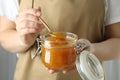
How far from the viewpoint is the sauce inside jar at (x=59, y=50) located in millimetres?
700

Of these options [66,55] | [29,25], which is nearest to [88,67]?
[66,55]

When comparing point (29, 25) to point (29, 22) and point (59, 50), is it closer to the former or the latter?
point (29, 22)

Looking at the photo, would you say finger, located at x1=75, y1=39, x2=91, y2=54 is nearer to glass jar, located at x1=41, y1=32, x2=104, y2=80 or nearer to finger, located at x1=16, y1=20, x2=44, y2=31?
glass jar, located at x1=41, y1=32, x2=104, y2=80

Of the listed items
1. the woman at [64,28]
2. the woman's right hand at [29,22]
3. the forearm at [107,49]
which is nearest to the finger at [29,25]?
the woman's right hand at [29,22]

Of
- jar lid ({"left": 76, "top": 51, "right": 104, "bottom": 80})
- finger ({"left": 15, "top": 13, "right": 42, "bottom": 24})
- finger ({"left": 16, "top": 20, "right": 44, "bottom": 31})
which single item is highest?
finger ({"left": 15, "top": 13, "right": 42, "bottom": 24})

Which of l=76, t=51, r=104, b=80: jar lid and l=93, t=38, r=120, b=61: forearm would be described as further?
l=93, t=38, r=120, b=61: forearm

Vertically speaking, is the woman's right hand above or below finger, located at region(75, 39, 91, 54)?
above

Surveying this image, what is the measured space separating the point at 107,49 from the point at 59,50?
0.29 m

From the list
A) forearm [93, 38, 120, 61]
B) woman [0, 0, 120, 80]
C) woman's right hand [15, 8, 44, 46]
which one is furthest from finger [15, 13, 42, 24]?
forearm [93, 38, 120, 61]

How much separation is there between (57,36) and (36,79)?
0.24 meters

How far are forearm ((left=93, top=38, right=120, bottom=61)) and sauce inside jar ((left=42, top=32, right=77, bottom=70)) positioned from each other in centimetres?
17

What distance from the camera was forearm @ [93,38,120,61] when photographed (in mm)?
898

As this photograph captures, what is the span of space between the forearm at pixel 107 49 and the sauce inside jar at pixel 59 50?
0.17 m

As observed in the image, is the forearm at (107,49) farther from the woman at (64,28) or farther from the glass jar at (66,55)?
the glass jar at (66,55)
